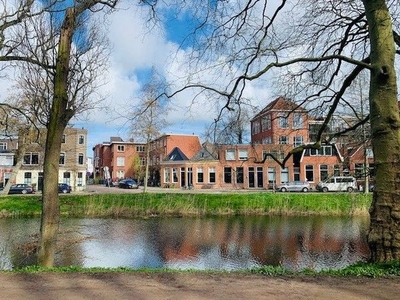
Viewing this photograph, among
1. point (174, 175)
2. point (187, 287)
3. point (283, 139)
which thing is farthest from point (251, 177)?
point (187, 287)

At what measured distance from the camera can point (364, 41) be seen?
322 inches

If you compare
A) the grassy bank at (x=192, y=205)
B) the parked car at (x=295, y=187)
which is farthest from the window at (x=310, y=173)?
the grassy bank at (x=192, y=205)

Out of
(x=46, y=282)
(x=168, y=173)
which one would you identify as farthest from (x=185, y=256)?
(x=168, y=173)

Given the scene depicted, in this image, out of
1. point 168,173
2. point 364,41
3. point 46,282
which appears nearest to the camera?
point 46,282

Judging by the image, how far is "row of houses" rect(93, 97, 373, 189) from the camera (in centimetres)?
838

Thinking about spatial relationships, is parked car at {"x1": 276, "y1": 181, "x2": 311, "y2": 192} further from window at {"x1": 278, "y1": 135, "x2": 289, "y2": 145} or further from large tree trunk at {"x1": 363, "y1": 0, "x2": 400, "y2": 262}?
large tree trunk at {"x1": 363, "y1": 0, "x2": 400, "y2": 262}

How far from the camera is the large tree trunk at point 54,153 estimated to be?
23.1 feet

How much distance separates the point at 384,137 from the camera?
6.20m

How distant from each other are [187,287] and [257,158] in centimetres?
335

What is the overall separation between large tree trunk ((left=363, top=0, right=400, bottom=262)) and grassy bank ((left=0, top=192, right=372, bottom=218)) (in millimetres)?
17062

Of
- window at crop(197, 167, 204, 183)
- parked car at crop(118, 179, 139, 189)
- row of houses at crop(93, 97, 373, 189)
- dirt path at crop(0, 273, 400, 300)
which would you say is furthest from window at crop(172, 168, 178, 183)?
dirt path at crop(0, 273, 400, 300)

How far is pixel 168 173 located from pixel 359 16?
40.8m

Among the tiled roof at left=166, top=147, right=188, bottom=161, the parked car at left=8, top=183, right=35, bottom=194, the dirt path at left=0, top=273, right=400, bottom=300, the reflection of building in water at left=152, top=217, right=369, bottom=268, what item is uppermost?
the tiled roof at left=166, top=147, right=188, bottom=161

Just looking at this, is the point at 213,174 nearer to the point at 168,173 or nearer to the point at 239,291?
the point at 168,173
